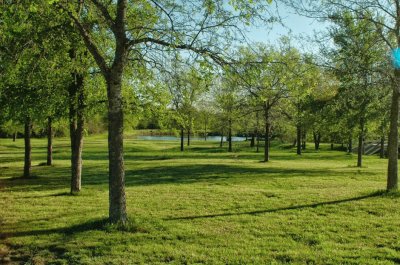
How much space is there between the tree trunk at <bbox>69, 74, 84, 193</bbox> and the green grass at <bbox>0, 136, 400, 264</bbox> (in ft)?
3.05

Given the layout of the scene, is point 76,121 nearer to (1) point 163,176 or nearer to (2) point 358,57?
(1) point 163,176

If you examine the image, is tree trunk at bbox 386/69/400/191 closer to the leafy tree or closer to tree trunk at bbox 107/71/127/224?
the leafy tree

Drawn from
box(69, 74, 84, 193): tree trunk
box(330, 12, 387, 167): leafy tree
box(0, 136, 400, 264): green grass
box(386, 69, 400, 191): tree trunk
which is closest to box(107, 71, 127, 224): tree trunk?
box(0, 136, 400, 264): green grass

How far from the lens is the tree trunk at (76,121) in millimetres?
15688

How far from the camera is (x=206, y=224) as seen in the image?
11375 millimetres

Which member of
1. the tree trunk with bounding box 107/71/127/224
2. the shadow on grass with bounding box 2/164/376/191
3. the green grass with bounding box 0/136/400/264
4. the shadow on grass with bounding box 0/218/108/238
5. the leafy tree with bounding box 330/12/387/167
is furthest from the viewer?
the shadow on grass with bounding box 2/164/376/191

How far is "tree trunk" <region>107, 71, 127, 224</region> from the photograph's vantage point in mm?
10711

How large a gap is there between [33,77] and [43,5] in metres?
4.45

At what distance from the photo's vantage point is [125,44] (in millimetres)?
10719

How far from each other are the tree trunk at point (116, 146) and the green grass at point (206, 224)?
530 mm

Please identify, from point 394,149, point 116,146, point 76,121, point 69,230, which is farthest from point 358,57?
point 69,230

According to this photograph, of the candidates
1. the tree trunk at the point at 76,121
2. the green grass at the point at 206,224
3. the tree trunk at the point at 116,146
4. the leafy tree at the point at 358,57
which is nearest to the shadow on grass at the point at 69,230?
the green grass at the point at 206,224

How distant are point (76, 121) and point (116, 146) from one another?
6327 mm

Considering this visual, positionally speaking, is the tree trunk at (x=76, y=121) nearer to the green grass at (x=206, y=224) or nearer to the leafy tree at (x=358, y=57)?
the green grass at (x=206, y=224)
